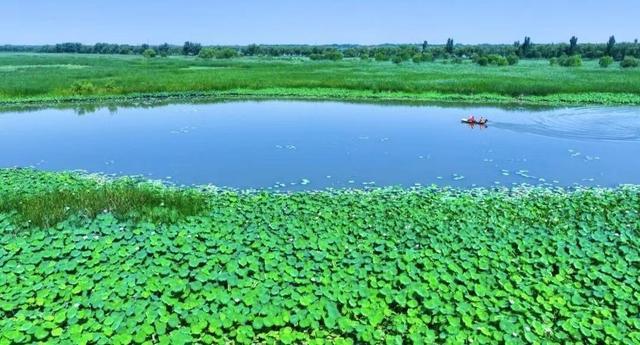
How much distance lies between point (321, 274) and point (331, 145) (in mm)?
9940

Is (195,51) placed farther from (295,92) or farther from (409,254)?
(409,254)

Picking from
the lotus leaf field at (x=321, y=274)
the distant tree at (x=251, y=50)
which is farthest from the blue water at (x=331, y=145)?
the distant tree at (x=251, y=50)

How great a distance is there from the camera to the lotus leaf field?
4.70m

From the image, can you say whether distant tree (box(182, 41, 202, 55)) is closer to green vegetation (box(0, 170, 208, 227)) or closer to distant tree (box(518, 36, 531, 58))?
distant tree (box(518, 36, 531, 58))

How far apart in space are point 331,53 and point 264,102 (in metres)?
62.0

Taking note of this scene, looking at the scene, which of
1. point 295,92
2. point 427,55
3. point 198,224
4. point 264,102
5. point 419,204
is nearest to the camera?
point 198,224

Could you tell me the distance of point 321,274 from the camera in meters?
5.70

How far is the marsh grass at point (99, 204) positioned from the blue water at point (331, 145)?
286 cm

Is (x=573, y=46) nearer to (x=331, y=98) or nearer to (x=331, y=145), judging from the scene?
(x=331, y=98)

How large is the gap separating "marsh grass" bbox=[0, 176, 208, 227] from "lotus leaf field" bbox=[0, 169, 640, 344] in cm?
5

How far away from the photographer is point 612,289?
542 centimetres

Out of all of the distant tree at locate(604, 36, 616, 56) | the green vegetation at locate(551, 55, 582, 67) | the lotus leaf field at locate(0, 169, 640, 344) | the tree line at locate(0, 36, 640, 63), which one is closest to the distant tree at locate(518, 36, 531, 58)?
the tree line at locate(0, 36, 640, 63)

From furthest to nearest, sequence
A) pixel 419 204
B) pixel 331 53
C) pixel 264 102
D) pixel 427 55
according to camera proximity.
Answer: pixel 331 53 < pixel 427 55 < pixel 264 102 < pixel 419 204

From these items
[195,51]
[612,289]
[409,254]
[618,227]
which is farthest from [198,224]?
[195,51]
